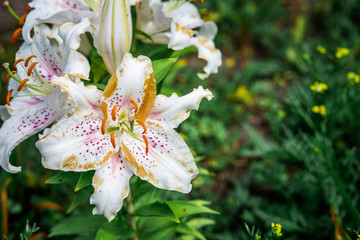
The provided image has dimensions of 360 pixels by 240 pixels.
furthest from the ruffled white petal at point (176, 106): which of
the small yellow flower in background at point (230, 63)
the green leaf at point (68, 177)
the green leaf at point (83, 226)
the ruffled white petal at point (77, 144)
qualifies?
the small yellow flower in background at point (230, 63)

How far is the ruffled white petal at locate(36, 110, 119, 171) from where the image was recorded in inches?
34.9

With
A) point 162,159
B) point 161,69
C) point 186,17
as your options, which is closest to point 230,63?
point 186,17

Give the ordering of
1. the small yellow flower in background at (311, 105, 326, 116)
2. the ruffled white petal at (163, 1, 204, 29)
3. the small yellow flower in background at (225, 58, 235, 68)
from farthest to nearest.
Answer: the small yellow flower in background at (225, 58, 235, 68) → the small yellow flower in background at (311, 105, 326, 116) → the ruffled white petal at (163, 1, 204, 29)

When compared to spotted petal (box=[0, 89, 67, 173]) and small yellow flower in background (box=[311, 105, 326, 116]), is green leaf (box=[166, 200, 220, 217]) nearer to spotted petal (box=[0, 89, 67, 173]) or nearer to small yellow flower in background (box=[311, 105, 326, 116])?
spotted petal (box=[0, 89, 67, 173])

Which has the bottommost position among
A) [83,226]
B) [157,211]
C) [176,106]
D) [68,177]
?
[83,226]

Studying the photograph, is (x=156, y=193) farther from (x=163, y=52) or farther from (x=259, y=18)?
(x=259, y=18)

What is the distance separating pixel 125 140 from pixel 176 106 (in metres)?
0.17

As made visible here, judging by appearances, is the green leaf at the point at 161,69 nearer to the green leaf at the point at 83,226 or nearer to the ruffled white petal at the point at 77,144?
the ruffled white petal at the point at 77,144

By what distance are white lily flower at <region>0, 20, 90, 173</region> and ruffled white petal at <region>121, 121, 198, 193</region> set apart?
0.21 m

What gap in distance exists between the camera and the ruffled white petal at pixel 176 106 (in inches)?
37.1


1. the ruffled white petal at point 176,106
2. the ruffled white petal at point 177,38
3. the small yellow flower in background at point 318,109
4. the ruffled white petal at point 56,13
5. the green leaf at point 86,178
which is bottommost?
the small yellow flower in background at point 318,109

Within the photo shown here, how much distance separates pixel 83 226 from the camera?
1290mm

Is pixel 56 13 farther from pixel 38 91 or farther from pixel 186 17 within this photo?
pixel 186 17

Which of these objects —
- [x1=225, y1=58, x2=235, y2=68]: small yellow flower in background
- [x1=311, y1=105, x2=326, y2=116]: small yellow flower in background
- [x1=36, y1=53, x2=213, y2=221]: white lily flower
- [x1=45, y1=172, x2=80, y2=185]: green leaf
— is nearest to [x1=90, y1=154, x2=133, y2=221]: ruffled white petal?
[x1=36, y1=53, x2=213, y2=221]: white lily flower
